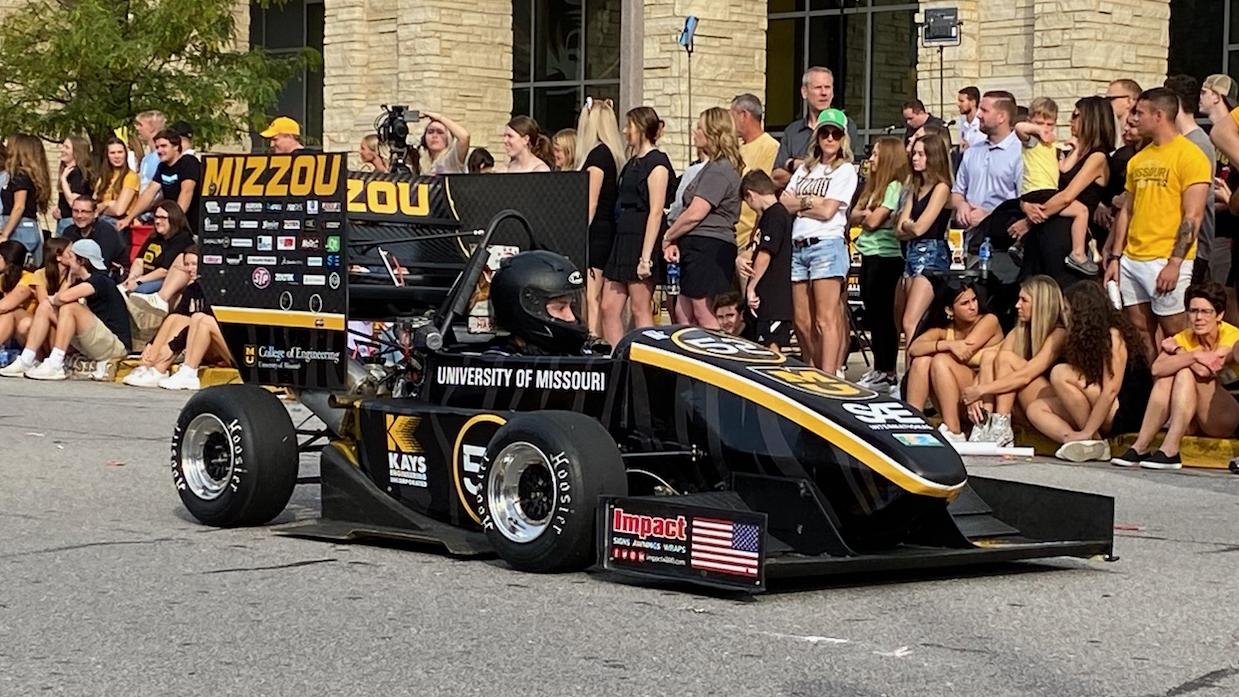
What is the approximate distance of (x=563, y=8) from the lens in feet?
110

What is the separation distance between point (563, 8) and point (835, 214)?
19688mm

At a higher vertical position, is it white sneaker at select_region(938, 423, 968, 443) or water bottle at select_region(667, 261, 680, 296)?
water bottle at select_region(667, 261, 680, 296)

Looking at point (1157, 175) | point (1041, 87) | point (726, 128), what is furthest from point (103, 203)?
point (1157, 175)

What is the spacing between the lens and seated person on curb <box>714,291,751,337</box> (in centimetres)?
1482

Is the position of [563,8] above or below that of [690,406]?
above

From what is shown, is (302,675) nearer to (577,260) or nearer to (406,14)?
(577,260)

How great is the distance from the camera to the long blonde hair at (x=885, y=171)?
14.9 metres

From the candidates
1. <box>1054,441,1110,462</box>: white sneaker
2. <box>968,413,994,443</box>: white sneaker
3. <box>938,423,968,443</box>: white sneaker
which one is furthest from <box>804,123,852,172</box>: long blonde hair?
<box>1054,441,1110,462</box>: white sneaker

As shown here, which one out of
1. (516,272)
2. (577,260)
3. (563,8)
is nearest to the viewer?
(516,272)

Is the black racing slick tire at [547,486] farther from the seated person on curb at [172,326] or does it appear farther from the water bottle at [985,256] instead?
the seated person on curb at [172,326]

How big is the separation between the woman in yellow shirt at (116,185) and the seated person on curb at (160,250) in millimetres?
708

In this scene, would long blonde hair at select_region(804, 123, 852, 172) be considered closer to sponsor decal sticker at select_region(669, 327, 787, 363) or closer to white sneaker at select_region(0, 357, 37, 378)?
sponsor decal sticker at select_region(669, 327, 787, 363)

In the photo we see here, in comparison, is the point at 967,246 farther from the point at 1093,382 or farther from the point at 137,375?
the point at 137,375

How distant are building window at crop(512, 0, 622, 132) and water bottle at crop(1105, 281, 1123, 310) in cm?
1967
